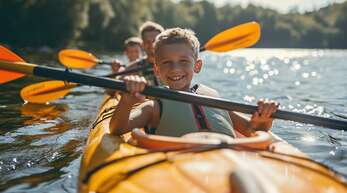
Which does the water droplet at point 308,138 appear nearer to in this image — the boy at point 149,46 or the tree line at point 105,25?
the boy at point 149,46

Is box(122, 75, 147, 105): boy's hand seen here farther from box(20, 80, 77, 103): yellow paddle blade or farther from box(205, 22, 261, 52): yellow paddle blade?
box(205, 22, 261, 52): yellow paddle blade

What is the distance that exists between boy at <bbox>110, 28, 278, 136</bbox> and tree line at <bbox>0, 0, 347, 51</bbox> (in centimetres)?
2504

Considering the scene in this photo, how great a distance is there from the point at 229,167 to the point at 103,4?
102ft

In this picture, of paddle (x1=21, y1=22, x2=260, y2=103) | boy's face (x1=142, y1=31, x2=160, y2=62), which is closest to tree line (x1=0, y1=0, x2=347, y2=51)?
boy's face (x1=142, y1=31, x2=160, y2=62)

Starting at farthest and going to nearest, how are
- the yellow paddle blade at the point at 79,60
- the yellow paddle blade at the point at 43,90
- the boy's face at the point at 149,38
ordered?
the yellow paddle blade at the point at 79,60 < the boy's face at the point at 149,38 < the yellow paddle blade at the point at 43,90

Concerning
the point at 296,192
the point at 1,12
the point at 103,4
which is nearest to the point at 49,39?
the point at 1,12

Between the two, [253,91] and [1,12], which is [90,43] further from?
[253,91]

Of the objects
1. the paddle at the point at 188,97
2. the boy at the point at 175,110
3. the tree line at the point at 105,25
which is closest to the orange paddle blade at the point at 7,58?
the paddle at the point at 188,97

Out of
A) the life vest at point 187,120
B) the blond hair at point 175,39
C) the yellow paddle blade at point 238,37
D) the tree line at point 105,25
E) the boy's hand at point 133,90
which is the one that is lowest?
the life vest at point 187,120

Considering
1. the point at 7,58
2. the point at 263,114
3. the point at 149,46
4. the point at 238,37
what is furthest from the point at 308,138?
the point at 7,58

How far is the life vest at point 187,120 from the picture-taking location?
10.4 feet

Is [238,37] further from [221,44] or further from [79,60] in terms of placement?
[79,60]

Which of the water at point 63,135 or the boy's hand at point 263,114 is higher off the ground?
the boy's hand at point 263,114

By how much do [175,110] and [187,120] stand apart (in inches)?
4.6
